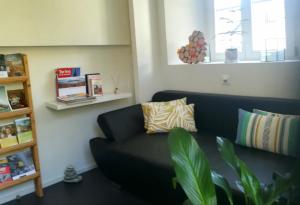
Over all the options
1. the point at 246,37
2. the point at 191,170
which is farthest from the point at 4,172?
the point at 246,37

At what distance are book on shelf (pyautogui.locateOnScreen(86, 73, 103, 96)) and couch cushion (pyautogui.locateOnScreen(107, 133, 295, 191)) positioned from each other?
2.17ft

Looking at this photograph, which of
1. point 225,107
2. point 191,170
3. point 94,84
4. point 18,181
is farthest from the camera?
point 94,84

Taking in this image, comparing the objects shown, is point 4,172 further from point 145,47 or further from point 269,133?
point 269,133

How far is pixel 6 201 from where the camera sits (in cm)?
249

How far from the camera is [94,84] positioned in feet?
9.57

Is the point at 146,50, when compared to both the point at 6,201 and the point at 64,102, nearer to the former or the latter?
the point at 64,102

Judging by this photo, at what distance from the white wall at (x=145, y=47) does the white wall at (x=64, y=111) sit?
0.18m

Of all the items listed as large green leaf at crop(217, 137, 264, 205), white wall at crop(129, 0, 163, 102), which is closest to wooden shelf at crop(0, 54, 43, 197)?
white wall at crop(129, 0, 163, 102)

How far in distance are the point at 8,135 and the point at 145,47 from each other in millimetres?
1663

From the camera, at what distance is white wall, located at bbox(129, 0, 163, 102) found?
314 centimetres

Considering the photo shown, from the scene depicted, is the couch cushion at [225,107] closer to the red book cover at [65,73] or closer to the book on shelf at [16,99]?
the red book cover at [65,73]

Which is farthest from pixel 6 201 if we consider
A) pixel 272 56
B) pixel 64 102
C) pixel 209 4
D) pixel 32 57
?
pixel 209 4

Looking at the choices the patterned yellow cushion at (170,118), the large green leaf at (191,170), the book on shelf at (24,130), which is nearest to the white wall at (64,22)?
the book on shelf at (24,130)

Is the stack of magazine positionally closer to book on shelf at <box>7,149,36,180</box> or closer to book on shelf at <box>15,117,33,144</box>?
book on shelf at <box>15,117,33,144</box>
